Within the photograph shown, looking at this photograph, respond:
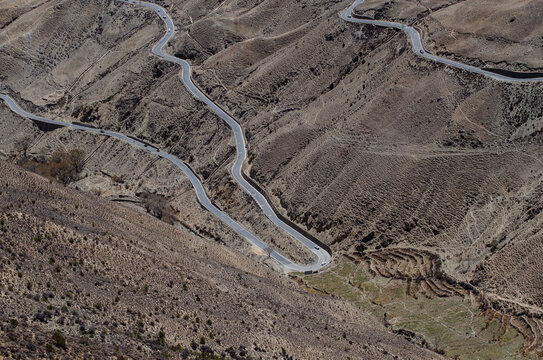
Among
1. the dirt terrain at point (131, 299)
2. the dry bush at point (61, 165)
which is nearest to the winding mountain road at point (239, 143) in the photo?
the dry bush at point (61, 165)

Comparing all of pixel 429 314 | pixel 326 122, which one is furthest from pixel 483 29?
pixel 429 314

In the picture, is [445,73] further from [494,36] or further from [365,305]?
[365,305]

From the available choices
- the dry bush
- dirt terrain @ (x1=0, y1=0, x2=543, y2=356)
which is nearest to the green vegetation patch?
dirt terrain @ (x1=0, y1=0, x2=543, y2=356)

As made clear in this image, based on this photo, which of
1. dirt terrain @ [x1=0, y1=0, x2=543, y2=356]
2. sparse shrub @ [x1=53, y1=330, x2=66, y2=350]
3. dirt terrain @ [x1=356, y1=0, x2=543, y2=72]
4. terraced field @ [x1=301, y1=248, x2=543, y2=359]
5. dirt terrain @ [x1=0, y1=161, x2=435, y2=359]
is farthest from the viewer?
dirt terrain @ [x1=356, y1=0, x2=543, y2=72]

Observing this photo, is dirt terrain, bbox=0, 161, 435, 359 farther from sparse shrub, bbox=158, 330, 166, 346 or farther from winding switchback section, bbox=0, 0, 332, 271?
winding switchback section, bbox=0, 0, 332, 271

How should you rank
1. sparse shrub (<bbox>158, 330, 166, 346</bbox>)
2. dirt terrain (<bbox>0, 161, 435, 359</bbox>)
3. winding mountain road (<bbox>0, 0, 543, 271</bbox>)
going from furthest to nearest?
1. winding mountain road (<bbox>0, 0, 543, 271</bbox>)
2. sparse shrub (<bbox>158, 330, 166, 346</bbox>)
3. dirt terrain (<bbox>0, 161, 435, 359</bbox>)

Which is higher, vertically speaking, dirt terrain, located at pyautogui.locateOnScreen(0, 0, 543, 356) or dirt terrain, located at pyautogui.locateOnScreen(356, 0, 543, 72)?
dirt terrain, located at pyautogui.locateOnScreen(356, 0, 543, 72)

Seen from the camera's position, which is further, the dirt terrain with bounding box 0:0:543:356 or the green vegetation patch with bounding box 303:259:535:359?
the dirt terrain with bounding box 0:0:543:356
